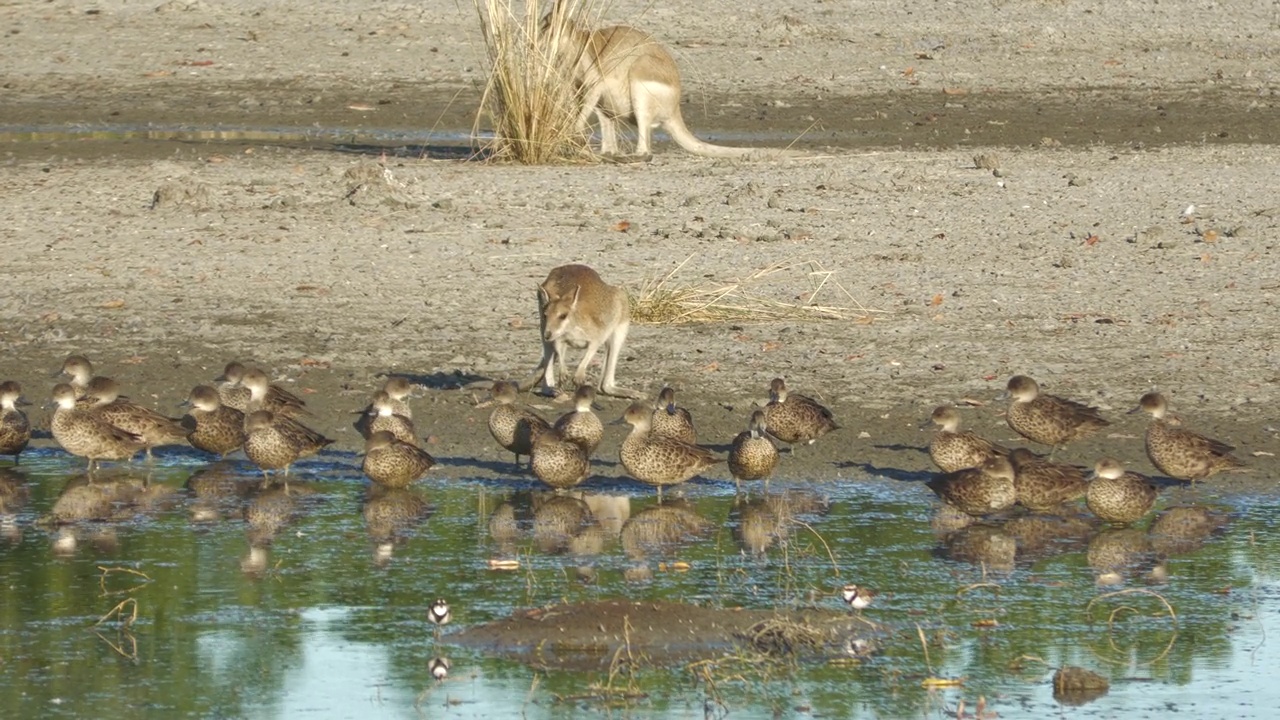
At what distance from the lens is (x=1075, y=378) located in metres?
12.5

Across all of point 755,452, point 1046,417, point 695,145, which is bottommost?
point 755,452

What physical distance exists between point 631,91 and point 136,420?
9.77 metres

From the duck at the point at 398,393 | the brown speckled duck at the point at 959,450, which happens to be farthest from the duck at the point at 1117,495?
the duck at the point at 398,393

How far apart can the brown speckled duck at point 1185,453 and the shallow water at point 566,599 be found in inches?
7.8

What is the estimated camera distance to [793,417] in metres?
11.0

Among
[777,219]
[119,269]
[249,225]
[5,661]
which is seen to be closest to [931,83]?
[777,219]

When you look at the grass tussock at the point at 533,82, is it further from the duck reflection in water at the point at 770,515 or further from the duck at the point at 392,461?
the duck reflection in water at the point at 770,515

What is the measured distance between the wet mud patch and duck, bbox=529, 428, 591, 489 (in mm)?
2142

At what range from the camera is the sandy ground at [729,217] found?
12.7 m

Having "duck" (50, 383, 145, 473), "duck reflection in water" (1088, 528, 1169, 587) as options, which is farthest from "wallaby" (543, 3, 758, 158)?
"duck reflection in water" (1088, 528, 1169, 587)

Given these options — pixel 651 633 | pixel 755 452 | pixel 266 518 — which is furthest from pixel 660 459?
pixel 651 633

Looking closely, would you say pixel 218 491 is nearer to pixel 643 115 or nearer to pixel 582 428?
pixel 582 428

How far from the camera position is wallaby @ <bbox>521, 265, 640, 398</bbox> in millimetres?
11969

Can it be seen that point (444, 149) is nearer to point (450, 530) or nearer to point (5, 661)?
point (450, 530)
